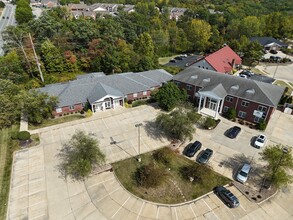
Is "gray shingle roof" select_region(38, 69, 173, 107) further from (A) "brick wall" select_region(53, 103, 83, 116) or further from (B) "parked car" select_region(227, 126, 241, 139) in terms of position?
(B) "parked car" select_region(227, 126, 241, 139)

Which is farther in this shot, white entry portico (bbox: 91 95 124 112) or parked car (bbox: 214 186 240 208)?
white entry portico (bbox: 91 95 124 112)

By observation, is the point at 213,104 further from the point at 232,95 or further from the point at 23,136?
the point at 23,136

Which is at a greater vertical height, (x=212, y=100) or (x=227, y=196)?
(x=212, y=100)

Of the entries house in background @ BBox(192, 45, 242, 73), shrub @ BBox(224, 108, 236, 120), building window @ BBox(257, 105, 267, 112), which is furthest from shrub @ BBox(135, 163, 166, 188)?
house in background @ BBox(192, 45, 242, 73)

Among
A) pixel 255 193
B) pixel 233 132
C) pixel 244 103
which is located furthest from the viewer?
pixel 244 103

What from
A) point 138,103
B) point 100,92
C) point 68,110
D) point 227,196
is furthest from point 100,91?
point 227,196
